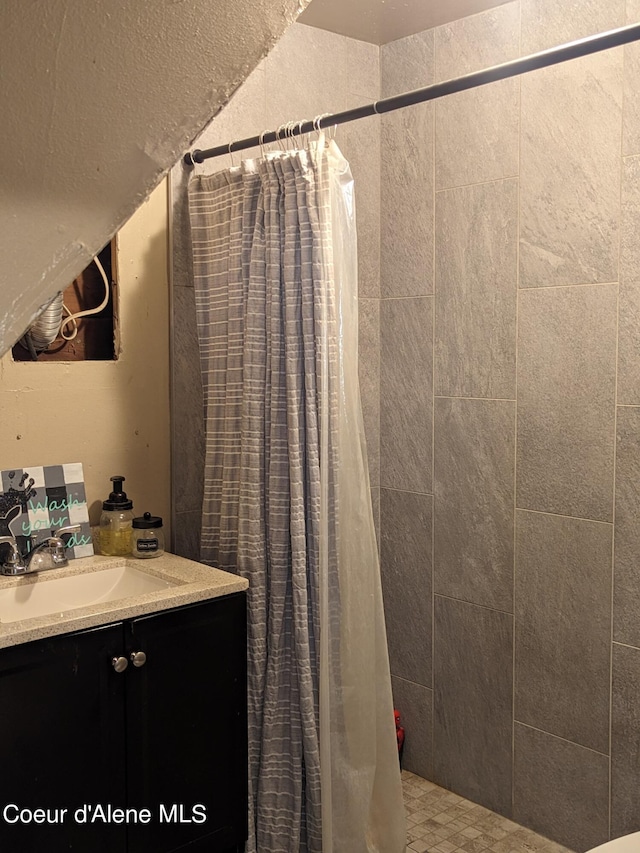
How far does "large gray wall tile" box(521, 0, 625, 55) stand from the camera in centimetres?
221

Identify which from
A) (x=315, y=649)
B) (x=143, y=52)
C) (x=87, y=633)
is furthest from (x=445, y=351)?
(x=143, y=52)

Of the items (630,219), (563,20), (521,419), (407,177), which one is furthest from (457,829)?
(563,20)

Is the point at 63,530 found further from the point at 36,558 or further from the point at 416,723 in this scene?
the point at 416,723

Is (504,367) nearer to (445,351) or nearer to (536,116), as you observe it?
(445,351)

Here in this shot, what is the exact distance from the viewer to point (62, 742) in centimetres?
176

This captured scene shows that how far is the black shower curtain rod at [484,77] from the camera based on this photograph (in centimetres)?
145

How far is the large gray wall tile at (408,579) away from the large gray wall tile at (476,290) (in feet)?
1.39

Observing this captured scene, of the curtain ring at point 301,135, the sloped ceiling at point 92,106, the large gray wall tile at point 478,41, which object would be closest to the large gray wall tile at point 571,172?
the large gray wall tile at point 478,41

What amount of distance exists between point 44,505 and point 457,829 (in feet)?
4.95

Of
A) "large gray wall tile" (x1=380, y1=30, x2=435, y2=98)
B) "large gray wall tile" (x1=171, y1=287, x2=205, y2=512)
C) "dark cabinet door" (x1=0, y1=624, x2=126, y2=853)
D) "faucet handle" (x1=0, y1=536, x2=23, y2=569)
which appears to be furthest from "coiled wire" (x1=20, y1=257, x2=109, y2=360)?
"large gray wall tile" (x1=380, y1=30, x2=435, y2=98)

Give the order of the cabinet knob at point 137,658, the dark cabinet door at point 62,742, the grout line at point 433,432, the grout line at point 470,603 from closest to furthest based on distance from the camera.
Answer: the dark cabinet door at point 62,742, the cabinet knob at point 137,658, the grout line at point 470,603, the grout line at point 433,432

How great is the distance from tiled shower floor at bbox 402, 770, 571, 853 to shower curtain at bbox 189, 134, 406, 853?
244 mm

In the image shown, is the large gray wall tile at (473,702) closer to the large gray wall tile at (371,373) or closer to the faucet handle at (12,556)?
the large gray wall tile at (371,373)

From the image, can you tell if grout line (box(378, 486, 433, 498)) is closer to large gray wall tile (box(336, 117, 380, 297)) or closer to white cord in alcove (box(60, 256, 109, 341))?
large gray wall tile (box(336, 117, 380, 297))
